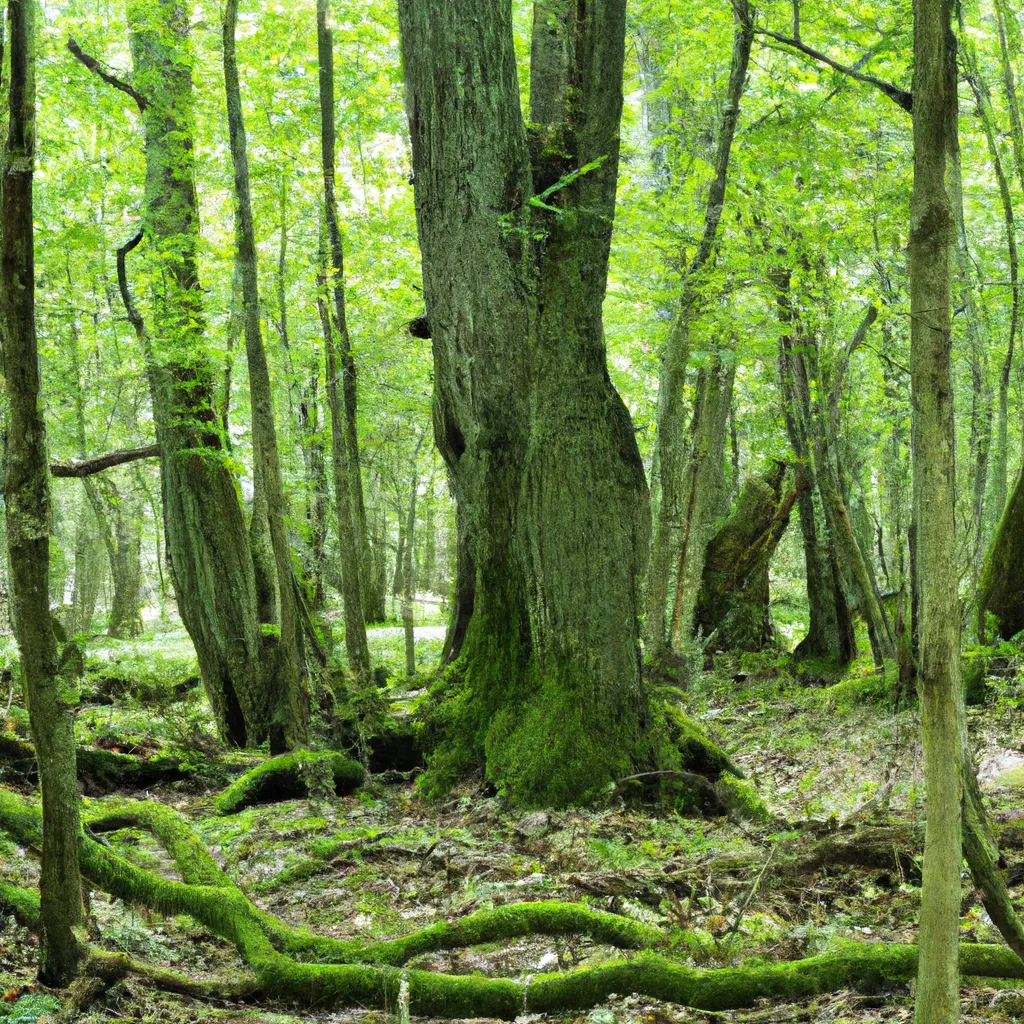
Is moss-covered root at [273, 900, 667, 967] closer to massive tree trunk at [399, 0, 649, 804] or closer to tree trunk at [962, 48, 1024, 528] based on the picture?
massive tree trunk at [399, 0, 649, 804]

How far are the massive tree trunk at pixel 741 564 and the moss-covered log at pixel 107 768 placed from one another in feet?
26.8

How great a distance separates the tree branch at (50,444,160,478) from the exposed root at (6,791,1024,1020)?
6029mm

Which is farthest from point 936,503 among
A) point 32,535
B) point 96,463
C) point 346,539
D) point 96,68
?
point 96,68

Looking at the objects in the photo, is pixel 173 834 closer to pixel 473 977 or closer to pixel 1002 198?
pixel 473 977

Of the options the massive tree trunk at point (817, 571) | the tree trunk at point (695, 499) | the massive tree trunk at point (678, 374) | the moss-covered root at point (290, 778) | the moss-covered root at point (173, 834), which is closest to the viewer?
the moss-covered root at point (173, 834)

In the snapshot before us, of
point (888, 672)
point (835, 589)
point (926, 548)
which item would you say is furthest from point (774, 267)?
point (926, 548)

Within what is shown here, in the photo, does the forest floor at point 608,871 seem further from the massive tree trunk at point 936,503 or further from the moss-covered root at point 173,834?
the massive tree trunk at point 936,503

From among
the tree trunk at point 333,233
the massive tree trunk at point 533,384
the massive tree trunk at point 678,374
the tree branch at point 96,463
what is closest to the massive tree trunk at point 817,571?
the massive tree trunk at point 678,374

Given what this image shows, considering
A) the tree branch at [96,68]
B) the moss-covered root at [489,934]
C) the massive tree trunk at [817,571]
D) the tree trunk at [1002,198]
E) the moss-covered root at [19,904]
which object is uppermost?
the tree branch at [96,68]

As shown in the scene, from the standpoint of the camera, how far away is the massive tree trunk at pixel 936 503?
6.23 feet

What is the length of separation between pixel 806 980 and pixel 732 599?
1086 cm

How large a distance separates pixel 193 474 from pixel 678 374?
5122 mm

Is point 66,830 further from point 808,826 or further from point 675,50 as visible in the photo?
point 675,50

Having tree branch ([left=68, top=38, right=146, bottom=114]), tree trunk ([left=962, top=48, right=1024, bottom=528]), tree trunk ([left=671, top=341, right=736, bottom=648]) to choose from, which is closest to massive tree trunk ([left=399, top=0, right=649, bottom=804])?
Answer: tree trunk ([left=671, top=341, right=736, bottom=648])
